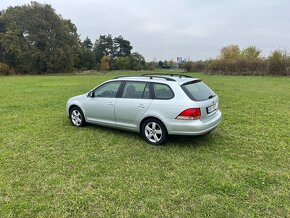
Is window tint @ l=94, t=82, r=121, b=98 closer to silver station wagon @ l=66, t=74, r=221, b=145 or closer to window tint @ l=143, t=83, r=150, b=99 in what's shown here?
silver station wagon @ l=66, t=74, r=221, b=145

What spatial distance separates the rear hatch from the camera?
471 cm

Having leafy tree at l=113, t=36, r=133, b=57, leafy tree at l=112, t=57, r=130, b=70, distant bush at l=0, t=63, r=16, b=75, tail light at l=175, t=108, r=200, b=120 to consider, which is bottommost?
tail light at l=175, t=108, r=200, b=120

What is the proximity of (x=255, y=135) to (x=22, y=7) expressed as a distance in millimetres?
43701

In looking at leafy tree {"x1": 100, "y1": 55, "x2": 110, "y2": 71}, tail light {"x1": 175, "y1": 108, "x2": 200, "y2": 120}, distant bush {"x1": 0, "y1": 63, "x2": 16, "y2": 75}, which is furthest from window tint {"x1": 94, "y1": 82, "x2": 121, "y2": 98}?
leafy tree {"x1": 100, "y1": 55, "x2": 110, "y2": 71}

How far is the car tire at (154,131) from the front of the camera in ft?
15.9

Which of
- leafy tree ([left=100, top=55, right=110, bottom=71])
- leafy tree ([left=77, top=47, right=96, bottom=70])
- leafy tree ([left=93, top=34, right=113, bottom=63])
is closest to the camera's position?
leafy tree ([left=77, top=47, right=96, bottom=70])

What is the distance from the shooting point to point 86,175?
3.75 meters

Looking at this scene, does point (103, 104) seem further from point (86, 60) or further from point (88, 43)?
point (88, 43)

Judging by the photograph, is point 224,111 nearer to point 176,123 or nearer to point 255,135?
point 255,135

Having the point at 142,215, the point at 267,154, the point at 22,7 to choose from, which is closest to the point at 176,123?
the point at 267,154

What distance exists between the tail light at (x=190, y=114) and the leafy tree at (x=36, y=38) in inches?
1553

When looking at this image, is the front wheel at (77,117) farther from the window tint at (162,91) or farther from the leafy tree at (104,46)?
the leafy tree at (104,46)

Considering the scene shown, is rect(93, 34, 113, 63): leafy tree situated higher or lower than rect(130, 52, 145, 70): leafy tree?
higher

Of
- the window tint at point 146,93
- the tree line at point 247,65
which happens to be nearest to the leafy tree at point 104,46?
the tree line at point 247,65
